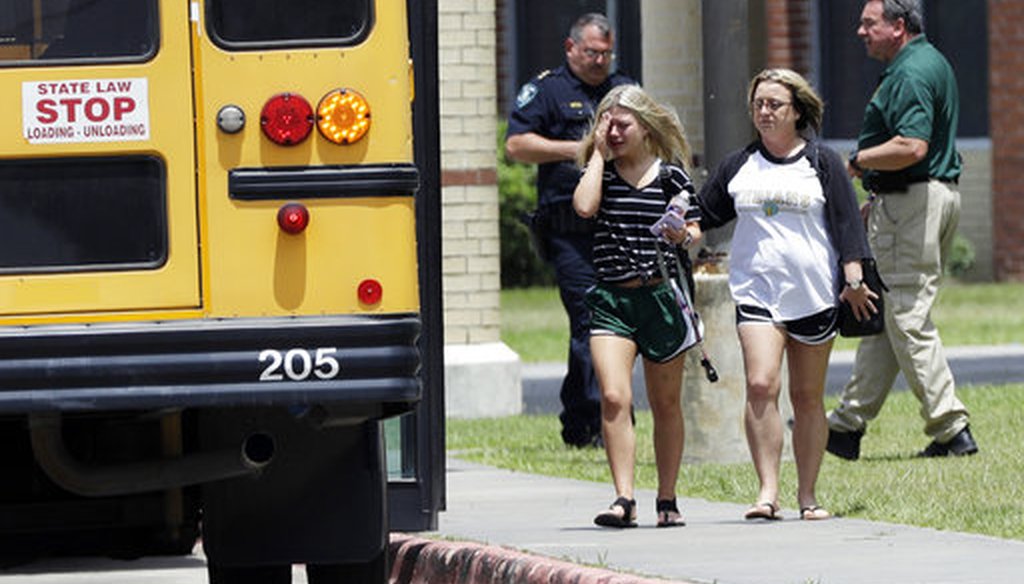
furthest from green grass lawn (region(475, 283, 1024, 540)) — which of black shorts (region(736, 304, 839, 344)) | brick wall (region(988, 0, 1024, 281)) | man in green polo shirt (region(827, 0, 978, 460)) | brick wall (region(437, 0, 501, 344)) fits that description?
brick wall (region(988, 0, 1024, 281))

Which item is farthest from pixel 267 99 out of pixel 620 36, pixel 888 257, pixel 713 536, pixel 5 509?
pixel 620 36

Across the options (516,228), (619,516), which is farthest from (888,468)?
(516,228)

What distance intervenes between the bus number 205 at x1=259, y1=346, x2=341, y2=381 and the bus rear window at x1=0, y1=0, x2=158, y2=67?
2.93 feet

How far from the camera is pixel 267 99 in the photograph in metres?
7.65

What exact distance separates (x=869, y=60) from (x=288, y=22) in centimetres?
2618

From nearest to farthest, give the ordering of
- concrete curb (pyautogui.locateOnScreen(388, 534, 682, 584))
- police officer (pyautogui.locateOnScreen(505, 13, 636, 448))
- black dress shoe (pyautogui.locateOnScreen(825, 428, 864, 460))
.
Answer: concrete curb (pyautogui.locateOnScreen(388, 534, 682, 584)) → black dress shoe (pyautogui.locateOnScreen(825, 428, 864, 460)) → police officer (pyautogui.locateOnScreen(505, 13, 636, 448))

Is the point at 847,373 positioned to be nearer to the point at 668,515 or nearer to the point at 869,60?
the point at 668,515

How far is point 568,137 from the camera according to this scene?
13938 mm

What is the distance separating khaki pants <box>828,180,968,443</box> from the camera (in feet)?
A: 42.4

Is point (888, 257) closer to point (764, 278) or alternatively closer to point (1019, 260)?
point (764, 278)

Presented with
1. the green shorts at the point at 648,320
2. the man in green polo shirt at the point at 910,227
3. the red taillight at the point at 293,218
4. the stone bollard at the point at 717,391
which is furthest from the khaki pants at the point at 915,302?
the red taillight at the point at 293,218

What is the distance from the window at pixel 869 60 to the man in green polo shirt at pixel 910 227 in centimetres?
2017

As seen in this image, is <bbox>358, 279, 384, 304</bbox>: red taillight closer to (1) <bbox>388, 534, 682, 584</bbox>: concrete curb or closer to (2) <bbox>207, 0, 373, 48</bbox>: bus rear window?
(2) <bbox>207, 0, 373, 48</bbox>: bus rear window

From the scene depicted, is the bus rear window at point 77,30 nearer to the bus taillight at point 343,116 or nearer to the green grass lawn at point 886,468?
the bus taillight at point 343,116
